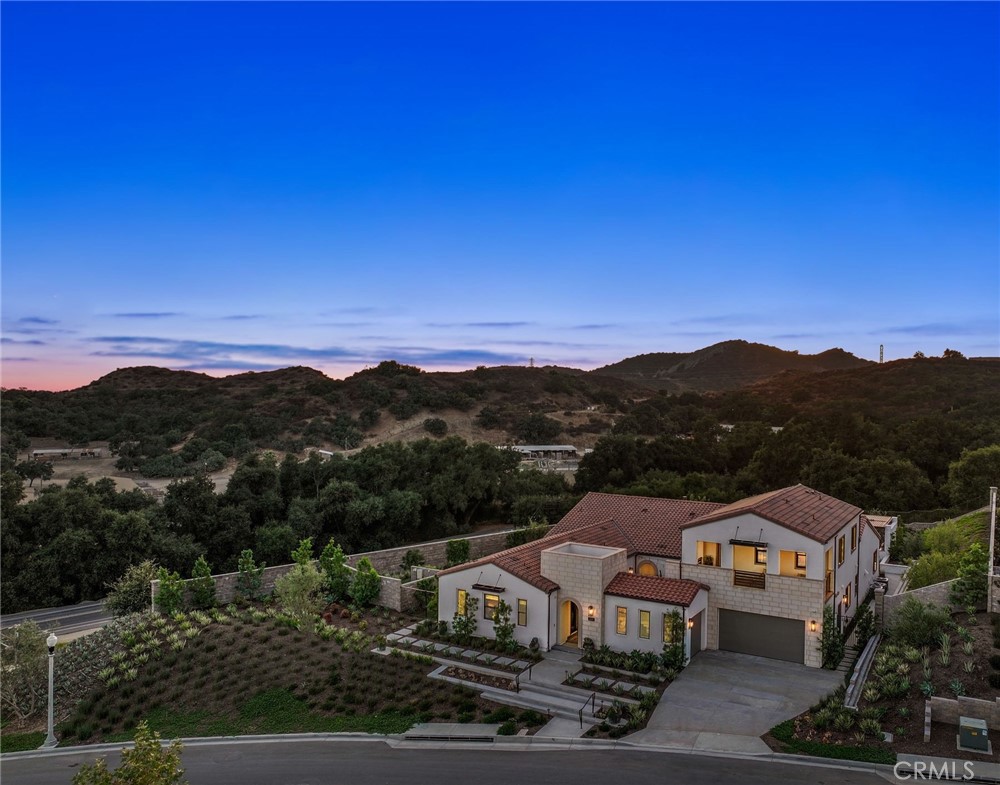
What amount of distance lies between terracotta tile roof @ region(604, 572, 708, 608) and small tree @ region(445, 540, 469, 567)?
14.2 meters

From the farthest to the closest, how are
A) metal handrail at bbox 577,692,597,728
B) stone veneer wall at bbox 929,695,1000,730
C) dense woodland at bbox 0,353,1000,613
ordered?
dense woodland at bbox 0,353,1000,613, metal handrail at bbox 577,692,597,728, stone veneer wall at bbox 929,695,1000,730

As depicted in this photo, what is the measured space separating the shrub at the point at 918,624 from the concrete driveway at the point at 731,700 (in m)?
2.59

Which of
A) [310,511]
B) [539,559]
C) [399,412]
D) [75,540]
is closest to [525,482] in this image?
[310,511]

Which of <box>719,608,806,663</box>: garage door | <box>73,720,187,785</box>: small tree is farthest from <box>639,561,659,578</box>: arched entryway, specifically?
<box>73,720,187,785</box>: small tree

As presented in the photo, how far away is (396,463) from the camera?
50.9m

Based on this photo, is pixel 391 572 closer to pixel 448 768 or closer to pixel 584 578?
pixel 584 578

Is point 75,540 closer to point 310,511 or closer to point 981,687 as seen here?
point 310,511

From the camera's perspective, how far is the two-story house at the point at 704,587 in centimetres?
2270

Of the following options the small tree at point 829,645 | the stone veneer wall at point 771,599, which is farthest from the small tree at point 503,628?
the small tree at point 829,645

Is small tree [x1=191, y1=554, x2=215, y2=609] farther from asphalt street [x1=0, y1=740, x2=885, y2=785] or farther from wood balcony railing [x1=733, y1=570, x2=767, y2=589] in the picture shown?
wood balcony railing [x1=733, y1=570, x2=767, y2=589]

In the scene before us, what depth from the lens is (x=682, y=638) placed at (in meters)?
22.1

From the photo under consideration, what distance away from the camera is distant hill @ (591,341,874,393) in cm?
13525

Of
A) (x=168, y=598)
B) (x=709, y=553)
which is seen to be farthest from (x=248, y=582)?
(x=709, y=553)

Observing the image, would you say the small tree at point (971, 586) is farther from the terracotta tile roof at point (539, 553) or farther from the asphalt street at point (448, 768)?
the terracotta tile roof at point (539, 553)
